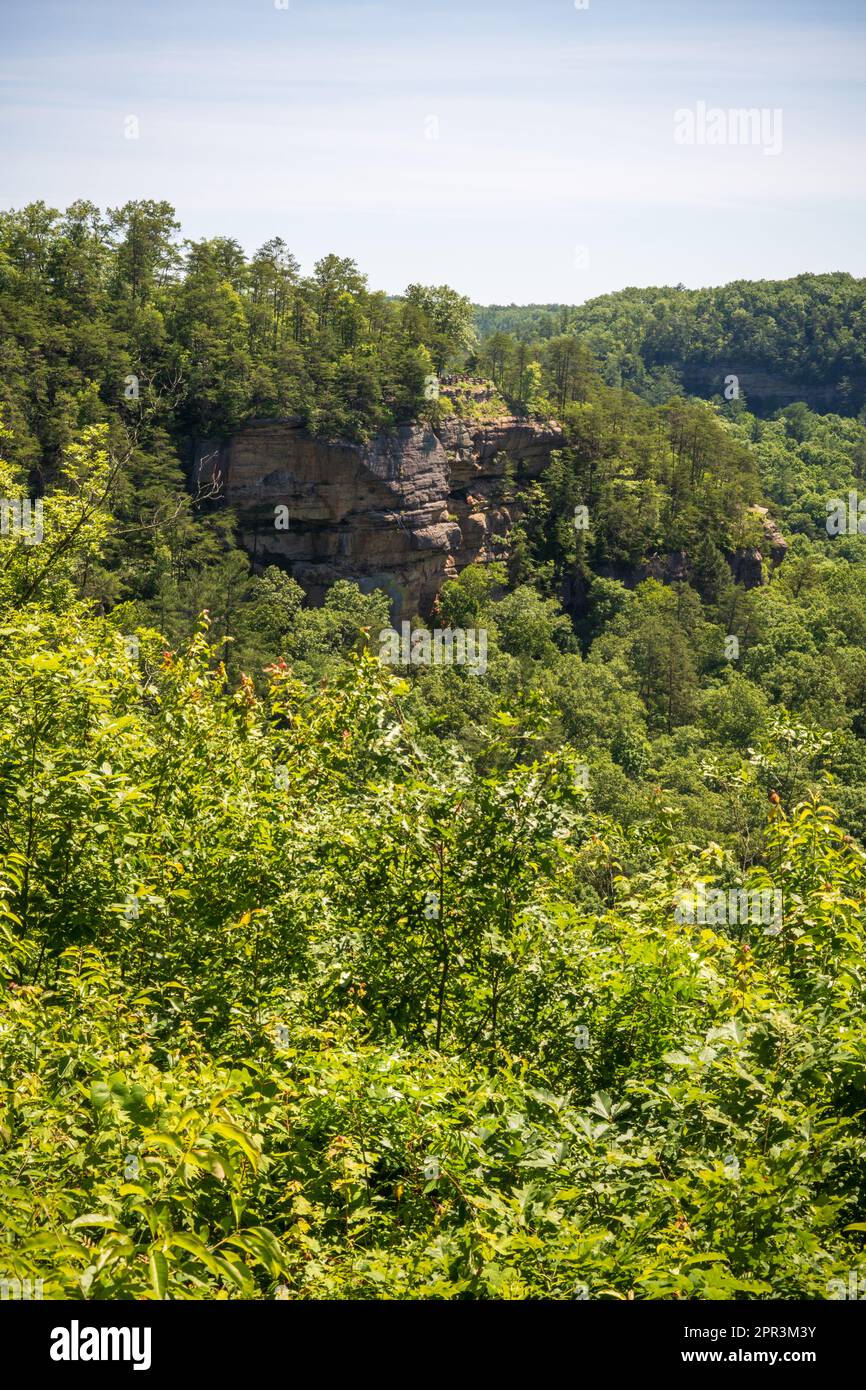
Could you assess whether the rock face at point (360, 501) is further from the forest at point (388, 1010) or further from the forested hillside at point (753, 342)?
the forested hillside at point (753, 342)

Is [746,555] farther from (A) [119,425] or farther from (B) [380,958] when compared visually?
(B) [380,958]

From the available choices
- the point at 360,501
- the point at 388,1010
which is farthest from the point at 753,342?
the point at 388,1010

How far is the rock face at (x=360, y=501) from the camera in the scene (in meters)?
69.1

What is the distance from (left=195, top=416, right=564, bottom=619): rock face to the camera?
69125 millimetres

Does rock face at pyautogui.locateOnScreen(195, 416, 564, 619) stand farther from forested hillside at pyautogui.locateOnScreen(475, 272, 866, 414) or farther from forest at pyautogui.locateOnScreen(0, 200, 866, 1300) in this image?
forested hillside at pyautogui.locateOnScreen(475, 272, 866, 414)

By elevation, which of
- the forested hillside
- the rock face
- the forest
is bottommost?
the forest

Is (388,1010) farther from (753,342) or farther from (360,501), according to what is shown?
(753,342)

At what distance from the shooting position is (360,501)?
236ft

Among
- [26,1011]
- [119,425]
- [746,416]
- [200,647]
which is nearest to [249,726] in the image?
[200,647]

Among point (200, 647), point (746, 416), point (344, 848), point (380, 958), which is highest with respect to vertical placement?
point (746, 416)

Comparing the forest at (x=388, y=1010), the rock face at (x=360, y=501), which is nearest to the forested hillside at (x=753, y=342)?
the rock face at (x=360, y=501)

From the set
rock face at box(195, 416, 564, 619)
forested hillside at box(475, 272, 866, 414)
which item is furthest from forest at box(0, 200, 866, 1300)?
forested hillside at box(475, 272, 866, 414)

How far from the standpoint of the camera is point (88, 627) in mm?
15969

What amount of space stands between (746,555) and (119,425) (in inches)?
2039
